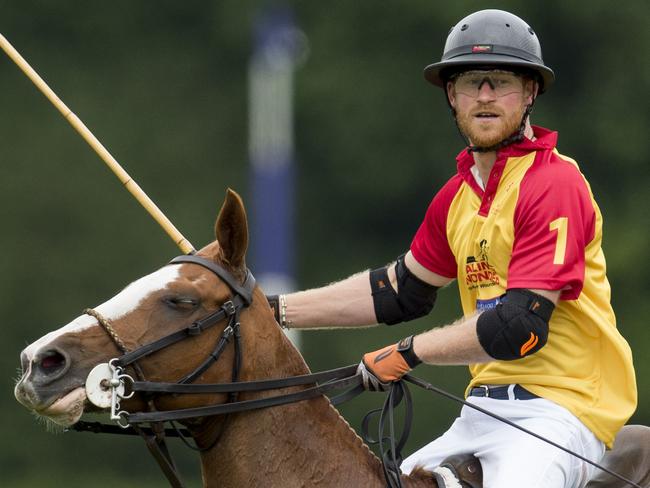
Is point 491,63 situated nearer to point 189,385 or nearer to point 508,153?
point 508,153

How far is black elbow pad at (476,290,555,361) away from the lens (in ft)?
18.7

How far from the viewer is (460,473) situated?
5926mm

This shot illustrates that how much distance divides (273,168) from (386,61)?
2128mm

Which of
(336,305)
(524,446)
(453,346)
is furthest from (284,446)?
(336,305)

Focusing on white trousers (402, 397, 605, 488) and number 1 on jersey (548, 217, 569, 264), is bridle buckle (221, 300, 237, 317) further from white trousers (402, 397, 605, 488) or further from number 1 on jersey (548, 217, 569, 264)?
number 1 on jersey (548, 217, 569, 264)

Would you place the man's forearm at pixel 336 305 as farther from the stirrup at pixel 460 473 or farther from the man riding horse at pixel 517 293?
the stirrup at pixel 460 473

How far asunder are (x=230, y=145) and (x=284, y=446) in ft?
46.3

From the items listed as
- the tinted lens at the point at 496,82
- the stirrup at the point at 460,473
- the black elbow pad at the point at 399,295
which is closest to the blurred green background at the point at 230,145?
the black elbow pad at the point at 399,295

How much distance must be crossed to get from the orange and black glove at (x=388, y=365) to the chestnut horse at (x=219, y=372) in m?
0.19

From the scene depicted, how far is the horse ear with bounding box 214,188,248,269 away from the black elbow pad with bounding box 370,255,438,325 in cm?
108

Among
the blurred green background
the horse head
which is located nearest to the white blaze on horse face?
the horse head

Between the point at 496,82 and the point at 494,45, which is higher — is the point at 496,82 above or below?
below

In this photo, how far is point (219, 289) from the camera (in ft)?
18.7

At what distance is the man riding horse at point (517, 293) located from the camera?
577 centimetres
